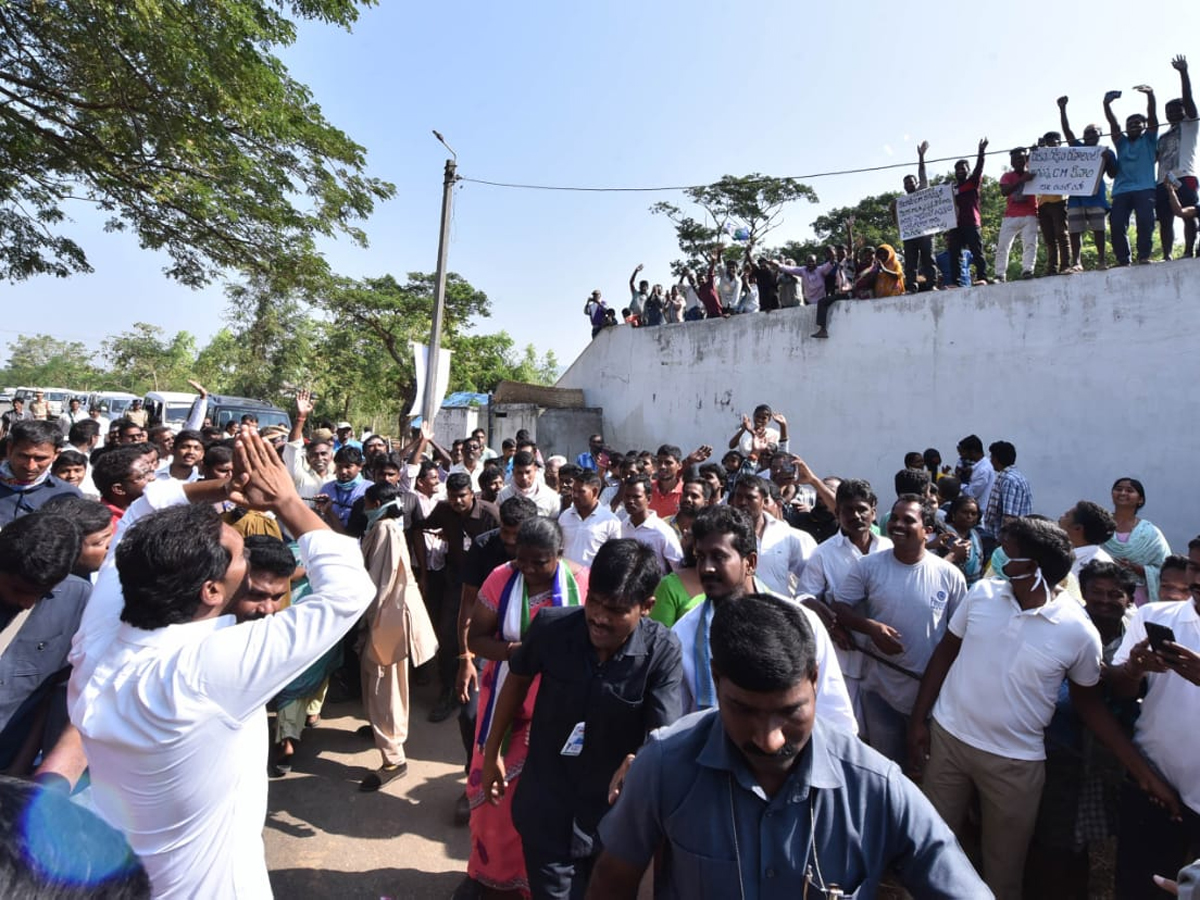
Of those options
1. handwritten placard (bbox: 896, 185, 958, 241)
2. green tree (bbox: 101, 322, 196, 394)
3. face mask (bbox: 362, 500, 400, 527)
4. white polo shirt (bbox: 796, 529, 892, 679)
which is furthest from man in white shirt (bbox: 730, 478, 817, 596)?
green tree (bbox: 101, 322, 196, 394)

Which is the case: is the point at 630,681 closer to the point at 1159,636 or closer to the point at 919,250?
the point at 1159,636

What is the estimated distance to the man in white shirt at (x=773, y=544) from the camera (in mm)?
3973

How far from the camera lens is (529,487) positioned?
19.5 ft

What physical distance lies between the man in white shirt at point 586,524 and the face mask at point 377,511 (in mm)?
1133

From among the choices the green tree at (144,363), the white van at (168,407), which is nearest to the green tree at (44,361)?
the green tree at (144,363)

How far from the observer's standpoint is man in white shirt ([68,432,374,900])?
4.99 ft

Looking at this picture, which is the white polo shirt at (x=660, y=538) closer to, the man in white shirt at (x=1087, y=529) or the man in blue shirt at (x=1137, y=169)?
the man in white shirt at (x=1087, y=529)

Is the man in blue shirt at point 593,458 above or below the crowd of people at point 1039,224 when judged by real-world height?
below

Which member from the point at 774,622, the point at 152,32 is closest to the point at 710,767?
the point at 774,622

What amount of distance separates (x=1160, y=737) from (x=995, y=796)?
623 mm

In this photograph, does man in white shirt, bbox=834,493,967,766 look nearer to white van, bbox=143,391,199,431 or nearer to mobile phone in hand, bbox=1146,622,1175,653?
mobile phone in hand, bbox=1146,622,1175,653

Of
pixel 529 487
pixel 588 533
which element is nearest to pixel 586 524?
pixel 588 533

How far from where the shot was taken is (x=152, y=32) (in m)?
6.26

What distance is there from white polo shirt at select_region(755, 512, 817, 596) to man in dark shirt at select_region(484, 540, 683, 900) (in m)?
1.77
